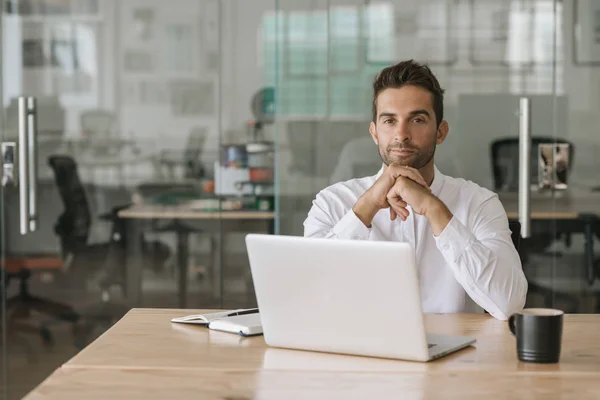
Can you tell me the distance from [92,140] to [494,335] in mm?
2694

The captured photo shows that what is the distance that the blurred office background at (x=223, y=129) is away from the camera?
4109 millimetres

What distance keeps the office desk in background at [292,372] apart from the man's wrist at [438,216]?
32 centimetres

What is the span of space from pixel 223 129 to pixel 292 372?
8.42 feet

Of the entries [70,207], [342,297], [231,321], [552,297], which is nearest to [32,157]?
[70,207]

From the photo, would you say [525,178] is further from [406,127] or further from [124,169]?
[124,169]

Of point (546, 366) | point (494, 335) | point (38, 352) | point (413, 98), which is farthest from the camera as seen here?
point (38, 352)

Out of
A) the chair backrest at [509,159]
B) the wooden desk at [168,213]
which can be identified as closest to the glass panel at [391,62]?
the chair backrest at [509,159]

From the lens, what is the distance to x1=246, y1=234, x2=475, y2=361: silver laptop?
1.70 meters

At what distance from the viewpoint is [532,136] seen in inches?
161

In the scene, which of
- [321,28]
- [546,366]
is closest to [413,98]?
[546,366]

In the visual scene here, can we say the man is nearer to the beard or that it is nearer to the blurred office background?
the beard

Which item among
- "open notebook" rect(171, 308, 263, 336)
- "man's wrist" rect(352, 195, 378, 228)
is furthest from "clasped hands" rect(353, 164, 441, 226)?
"open notebook" rect(171, 308, 263, 336)

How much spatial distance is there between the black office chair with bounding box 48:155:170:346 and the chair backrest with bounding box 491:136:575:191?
1.48 meters

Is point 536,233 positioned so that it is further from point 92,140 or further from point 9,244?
point 9,244
